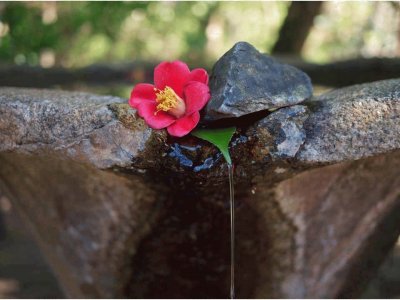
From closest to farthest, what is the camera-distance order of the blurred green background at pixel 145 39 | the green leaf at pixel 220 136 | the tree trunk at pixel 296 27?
1. the green leaf at pixel 220 136
2. the blurred green background at pixel 145 39
3. the tree trunk at pixel 296 27

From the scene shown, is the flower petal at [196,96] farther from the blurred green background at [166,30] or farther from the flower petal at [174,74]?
the blurred green background at [166,30]

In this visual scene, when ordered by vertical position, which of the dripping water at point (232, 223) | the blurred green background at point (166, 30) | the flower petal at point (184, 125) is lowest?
the blurred green background at point (166, 30)

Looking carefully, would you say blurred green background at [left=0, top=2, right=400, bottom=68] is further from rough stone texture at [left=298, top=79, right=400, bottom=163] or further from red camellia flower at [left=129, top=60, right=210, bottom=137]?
red camellia flower at [left=129, top=60, right=210, bottom=137]

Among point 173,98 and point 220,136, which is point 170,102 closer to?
point 173,98

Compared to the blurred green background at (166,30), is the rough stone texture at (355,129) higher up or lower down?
higher up

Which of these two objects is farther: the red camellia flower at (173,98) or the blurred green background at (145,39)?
the blurred green background at (145,39)

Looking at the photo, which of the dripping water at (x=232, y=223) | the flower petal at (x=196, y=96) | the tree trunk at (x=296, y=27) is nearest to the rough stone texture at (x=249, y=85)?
the flower petal at (x=196, y=96)

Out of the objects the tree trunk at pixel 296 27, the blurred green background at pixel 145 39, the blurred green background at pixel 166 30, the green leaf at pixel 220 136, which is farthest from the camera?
the blurred green background at pixel 166 30

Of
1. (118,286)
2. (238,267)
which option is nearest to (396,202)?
(238,267)
